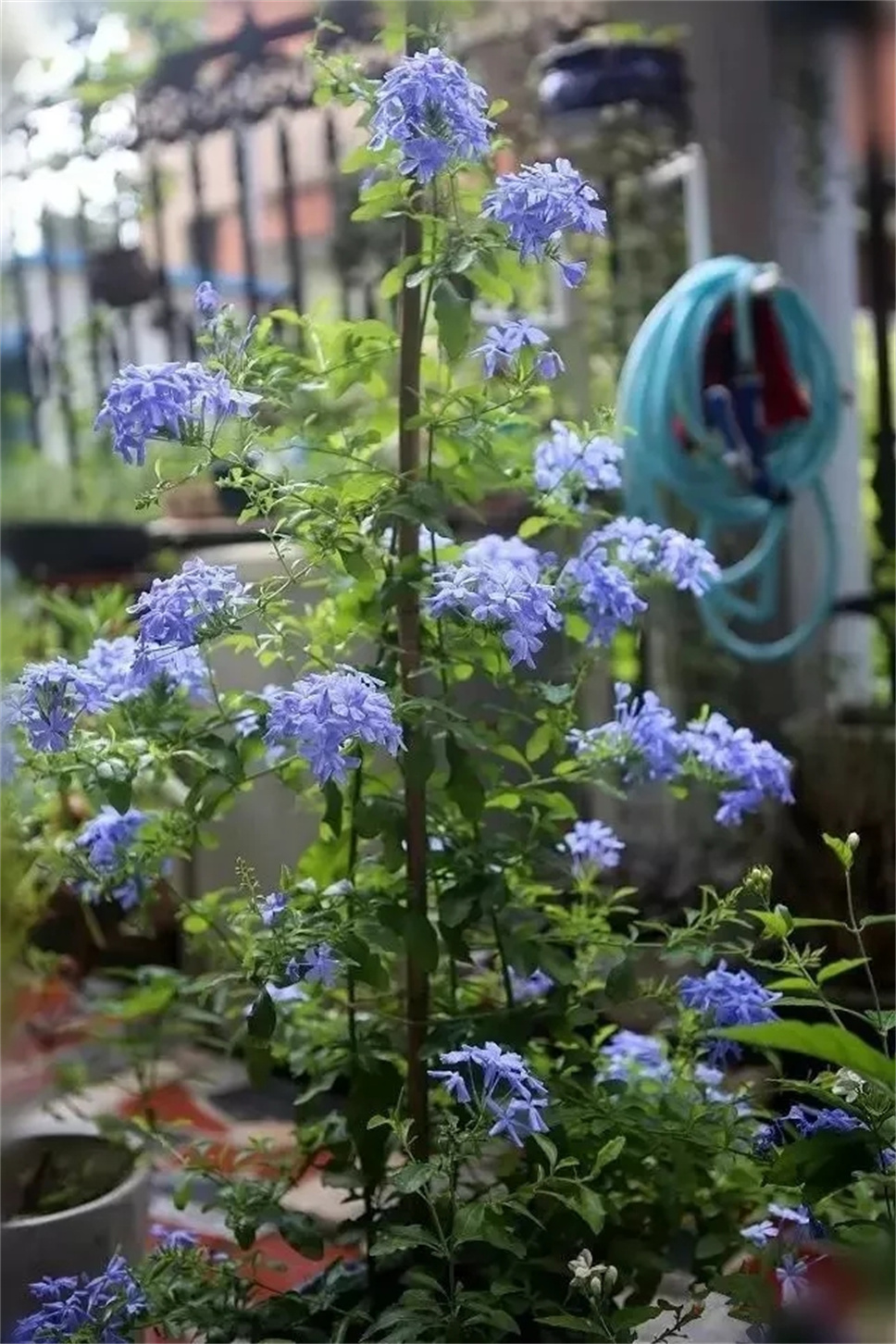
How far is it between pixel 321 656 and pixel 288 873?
0.15 m

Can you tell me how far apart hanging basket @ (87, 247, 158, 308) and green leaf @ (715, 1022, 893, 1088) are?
1646 mm

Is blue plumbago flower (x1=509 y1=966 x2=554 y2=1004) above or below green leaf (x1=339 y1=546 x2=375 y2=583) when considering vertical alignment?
below

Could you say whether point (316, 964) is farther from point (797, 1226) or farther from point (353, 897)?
point (797, 1226)

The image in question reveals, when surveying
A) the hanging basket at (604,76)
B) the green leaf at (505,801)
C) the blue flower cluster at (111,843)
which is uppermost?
the hanging basket at (604,76)

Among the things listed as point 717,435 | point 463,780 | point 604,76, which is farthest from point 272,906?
point 604,76

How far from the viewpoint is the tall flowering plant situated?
915 mm

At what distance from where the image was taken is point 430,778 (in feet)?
3.39

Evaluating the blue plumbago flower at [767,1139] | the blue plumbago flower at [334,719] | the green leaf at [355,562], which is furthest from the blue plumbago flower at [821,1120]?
the green leaf at [355,562]

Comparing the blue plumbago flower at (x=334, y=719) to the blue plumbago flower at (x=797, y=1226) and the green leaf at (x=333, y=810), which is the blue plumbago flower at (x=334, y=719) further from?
the blue plumbago flower at (x=797, y=1226)

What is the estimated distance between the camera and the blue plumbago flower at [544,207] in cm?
91

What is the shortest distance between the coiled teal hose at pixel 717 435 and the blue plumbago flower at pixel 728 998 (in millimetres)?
653

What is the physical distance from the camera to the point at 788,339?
1.78 m

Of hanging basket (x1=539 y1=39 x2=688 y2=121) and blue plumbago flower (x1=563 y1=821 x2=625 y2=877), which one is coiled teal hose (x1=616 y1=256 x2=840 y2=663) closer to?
hanging basket (x1=539 y1=39 x2=688 y2=121)

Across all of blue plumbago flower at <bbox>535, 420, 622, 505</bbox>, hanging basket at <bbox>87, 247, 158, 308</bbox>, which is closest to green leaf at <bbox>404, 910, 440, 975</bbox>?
blue plumbago flower at <bbox>535, 420, 622, 505</bbox>
